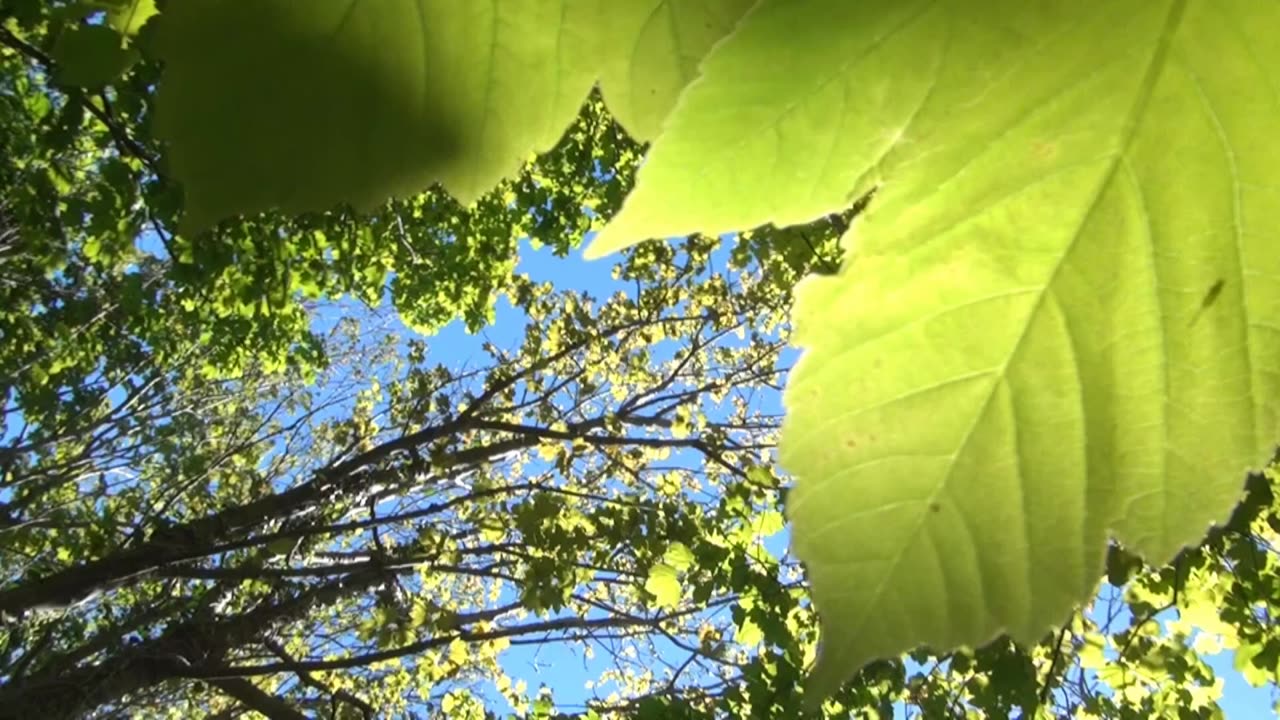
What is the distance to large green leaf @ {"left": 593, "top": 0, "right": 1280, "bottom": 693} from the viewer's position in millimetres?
406

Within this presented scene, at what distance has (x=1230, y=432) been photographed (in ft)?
1.40

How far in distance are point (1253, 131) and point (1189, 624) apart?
472cm

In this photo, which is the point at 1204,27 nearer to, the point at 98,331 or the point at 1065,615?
the point at 1065,615

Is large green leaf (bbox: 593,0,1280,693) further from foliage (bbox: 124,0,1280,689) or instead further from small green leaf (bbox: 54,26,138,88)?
small green leaf (bbox: 54,26,138,88)

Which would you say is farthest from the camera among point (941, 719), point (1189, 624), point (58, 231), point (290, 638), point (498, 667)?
point (290, 638)

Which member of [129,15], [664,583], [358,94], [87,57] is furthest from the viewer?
[664,583]

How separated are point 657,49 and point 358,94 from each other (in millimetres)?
161

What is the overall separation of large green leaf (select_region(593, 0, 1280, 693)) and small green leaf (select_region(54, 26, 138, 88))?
0.93 meters

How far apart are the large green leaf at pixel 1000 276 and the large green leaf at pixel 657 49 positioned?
60 mm

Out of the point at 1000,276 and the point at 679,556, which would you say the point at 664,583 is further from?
the point at 1000,276

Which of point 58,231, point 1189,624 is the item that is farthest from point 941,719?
point 58,231

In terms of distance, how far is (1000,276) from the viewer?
42 cm

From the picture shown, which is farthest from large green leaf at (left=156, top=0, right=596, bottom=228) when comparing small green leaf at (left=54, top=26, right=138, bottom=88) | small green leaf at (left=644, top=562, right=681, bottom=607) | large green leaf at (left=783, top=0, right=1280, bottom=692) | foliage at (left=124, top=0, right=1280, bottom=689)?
small green leaf at (left=644, top=562, right=681, bottom=607)

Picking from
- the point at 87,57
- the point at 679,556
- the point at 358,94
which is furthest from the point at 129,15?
the point at 679,556
